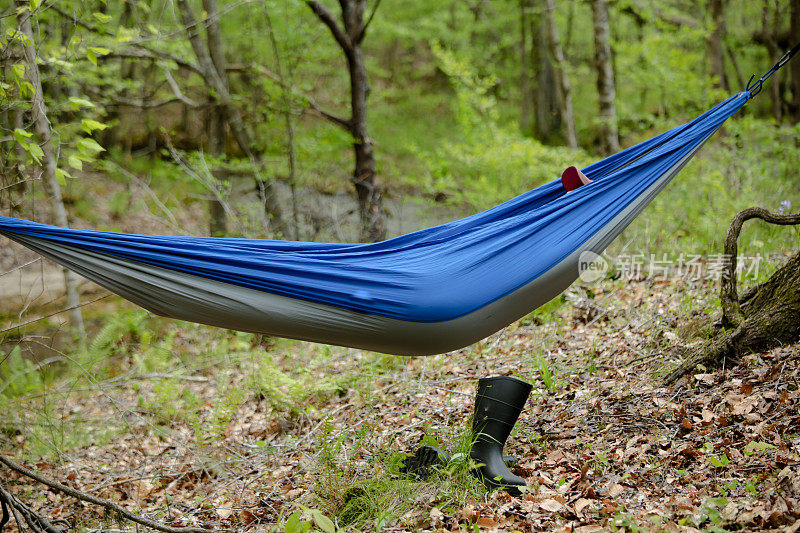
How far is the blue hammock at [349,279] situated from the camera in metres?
1.54

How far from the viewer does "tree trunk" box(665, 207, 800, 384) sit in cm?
191

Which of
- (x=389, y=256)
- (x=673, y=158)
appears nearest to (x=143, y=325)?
(x=389, y=256)

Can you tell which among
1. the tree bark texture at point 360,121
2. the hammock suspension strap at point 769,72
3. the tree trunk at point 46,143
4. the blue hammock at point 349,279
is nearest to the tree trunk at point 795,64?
the hammock suspension strap at point 769,72

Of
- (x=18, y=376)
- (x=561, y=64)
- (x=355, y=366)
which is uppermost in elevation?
(x=561, y=64)

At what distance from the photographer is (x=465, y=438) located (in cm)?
173

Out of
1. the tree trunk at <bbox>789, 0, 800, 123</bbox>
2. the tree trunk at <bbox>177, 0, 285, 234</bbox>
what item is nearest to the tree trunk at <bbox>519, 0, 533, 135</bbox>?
the tree trunk at <bbox>789, 0, 800, 123</bbox>

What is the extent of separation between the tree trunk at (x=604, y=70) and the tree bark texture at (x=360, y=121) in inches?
74.7

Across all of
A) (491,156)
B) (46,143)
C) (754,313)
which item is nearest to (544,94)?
(491,156)

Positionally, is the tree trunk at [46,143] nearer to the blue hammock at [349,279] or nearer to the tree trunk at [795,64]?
the blue hammock at [349,279]

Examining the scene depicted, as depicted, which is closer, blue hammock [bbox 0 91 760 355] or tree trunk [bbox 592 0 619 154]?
blue hammock [bbox 0 91 760 355]

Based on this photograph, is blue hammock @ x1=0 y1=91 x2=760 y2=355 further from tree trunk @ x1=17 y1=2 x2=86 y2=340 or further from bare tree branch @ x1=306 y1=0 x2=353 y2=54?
bare tree branch @ x1=306 y1=0 x2=353 y2=54

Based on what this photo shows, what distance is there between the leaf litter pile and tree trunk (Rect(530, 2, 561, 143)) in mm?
5782

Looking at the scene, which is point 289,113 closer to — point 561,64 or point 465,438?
point 561,64

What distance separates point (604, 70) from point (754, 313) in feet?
11.0
